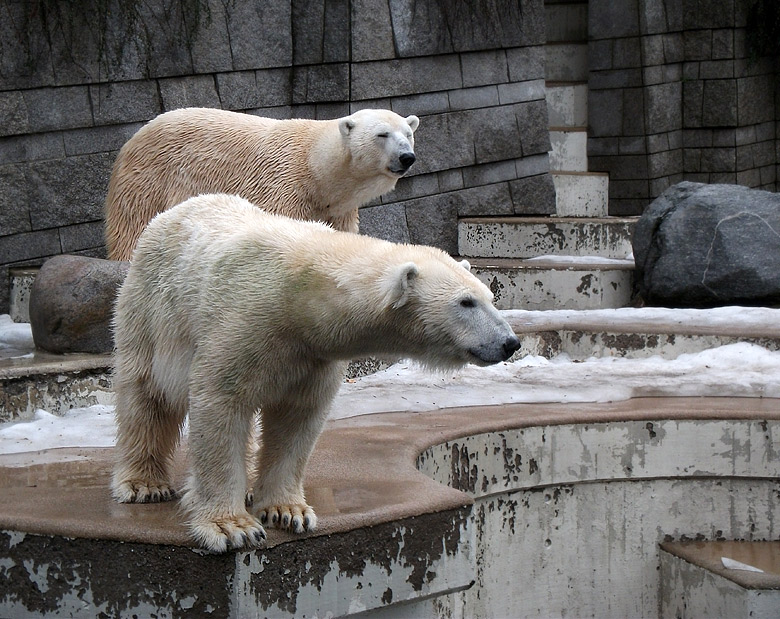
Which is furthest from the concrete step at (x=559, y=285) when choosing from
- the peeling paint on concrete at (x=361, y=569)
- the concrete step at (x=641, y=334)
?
the peeling paint on concrete at (x=361, y=569)

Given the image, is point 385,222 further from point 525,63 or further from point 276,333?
point 276,333

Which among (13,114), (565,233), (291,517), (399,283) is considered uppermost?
(13,114)

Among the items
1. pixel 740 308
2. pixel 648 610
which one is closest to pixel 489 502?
pixel 648 610

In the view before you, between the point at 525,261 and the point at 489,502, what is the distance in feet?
12.2

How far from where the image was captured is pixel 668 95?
10328 mm

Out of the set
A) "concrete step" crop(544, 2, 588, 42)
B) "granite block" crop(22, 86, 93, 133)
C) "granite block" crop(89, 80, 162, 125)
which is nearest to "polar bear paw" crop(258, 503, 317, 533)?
"granite block" crop(22, 86, 93, 133)

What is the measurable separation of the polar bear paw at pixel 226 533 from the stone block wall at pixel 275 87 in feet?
12.7

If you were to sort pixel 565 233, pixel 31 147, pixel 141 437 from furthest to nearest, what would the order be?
1. pixel 565 233
2. pixel 31 147
3. pixel 141 437

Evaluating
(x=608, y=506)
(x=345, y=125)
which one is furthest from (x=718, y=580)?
(x=345, y=125)

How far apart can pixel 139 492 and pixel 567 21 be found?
8967mm

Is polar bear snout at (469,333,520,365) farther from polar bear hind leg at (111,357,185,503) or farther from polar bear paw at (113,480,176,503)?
polar bear paw at (113,480,176,503)

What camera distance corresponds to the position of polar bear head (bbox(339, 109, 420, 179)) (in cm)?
493

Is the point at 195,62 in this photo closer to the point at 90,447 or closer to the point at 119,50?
the point at 119,50

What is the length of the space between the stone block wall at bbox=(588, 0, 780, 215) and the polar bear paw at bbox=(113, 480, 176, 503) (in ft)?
26.3
